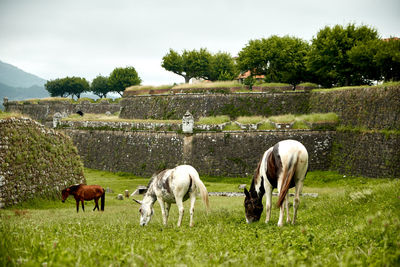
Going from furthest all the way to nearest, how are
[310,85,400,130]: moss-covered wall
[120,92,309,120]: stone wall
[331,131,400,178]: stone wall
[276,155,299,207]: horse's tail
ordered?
[120,92,309,120]: stone wall, [310,85,400,130]: moss-covered wall, [331,131,400,178]: stone wall, [276,155,299,207]: horse's tail

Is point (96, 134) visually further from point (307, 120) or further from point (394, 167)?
point (394, 167)

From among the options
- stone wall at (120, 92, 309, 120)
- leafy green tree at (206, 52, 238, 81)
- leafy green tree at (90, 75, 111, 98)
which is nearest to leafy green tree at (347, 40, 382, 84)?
stone wall at (120, 92, 309, 120)

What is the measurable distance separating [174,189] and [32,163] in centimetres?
1378

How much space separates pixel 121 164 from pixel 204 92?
15.5 m

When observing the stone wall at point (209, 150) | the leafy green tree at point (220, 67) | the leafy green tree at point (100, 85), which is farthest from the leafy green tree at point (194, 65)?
the leafy green tree at point (100, 85)

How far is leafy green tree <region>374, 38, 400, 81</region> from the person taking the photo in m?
39.4

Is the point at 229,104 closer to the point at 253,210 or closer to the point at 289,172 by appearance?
the point at 253,210

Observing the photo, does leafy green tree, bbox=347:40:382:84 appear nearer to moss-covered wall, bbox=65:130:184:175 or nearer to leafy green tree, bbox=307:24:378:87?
leafy green tree, bbox=307:24:378:87

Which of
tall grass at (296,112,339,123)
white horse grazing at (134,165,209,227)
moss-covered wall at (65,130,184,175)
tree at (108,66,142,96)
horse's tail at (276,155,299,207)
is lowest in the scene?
moss-covered wall at (65,130,184,175)

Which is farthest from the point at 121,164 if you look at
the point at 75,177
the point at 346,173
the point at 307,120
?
the point at 346,173

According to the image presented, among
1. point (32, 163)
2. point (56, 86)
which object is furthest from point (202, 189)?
point (56, 86)

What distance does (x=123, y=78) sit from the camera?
119750 millimetres

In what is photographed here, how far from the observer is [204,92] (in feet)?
167

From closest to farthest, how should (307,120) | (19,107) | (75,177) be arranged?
(75,177) < (307,120) < (19,107)
